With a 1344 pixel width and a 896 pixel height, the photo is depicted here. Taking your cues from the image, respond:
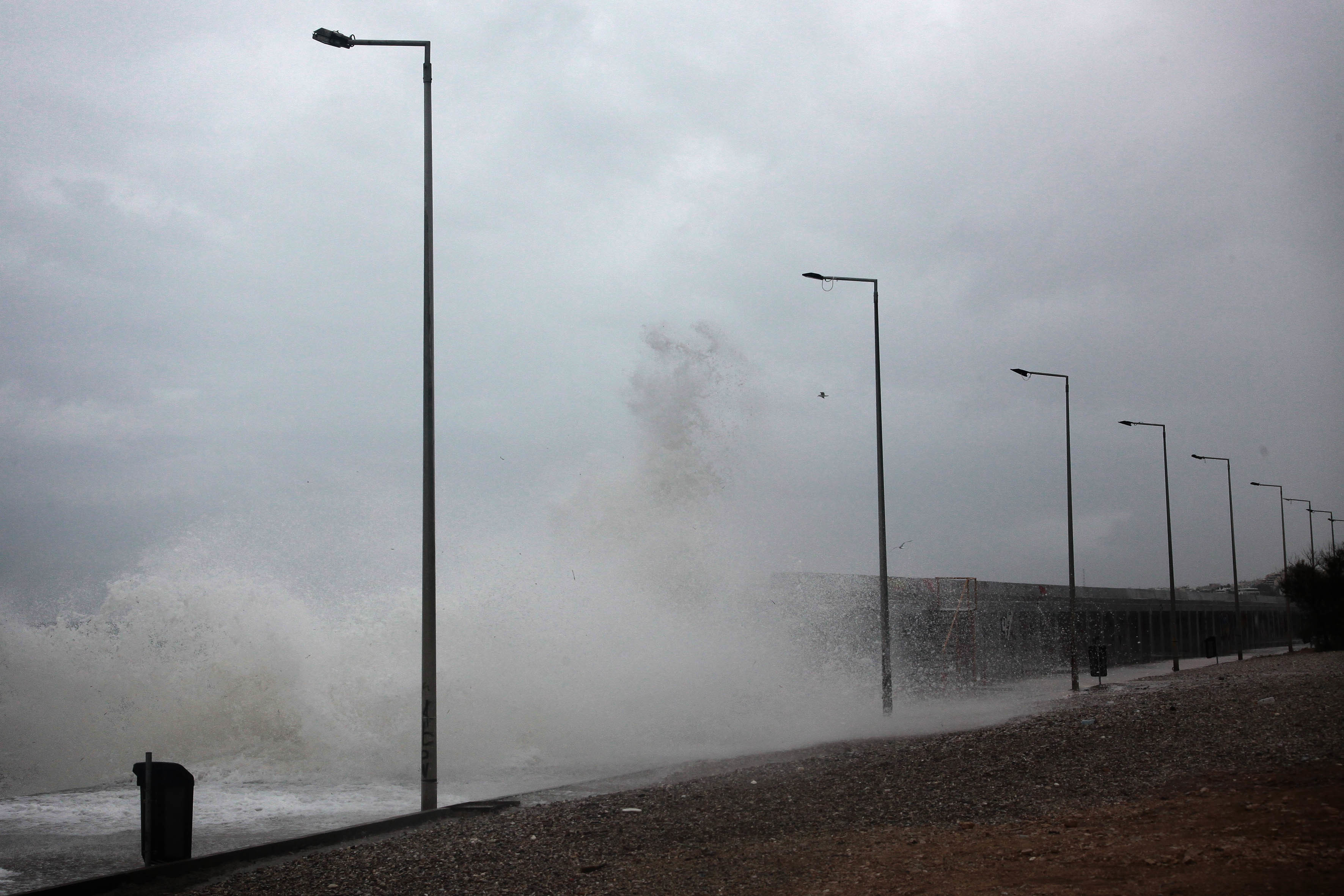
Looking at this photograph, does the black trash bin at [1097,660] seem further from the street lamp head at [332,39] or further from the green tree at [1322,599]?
the street lamp head at [332,39]

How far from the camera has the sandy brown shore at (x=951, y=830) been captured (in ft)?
24.6

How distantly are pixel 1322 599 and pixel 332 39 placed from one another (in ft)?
158

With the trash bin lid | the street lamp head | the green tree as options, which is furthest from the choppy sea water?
the green tree

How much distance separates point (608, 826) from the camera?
34.9ft

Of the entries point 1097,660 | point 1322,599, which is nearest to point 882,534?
point 1097,660

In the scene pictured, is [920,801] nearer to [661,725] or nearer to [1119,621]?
[661,725]

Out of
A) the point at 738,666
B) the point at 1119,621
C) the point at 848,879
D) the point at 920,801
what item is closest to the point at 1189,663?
the point at 1119,621

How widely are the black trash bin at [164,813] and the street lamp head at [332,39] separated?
908 cm

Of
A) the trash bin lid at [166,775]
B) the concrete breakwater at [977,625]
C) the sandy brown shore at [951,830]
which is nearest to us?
the sandy brown shore at [951,830]

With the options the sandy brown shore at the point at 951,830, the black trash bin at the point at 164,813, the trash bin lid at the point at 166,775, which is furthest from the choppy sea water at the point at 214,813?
the sandy brown shore at the point at 951,830

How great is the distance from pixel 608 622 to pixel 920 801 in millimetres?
14794

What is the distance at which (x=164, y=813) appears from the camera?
362 inches

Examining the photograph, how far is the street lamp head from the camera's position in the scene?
532 inches

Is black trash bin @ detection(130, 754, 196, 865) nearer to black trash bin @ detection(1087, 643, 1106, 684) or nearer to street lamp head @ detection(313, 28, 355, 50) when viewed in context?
street lamp head @ detection(313, 28, 355, 50)
